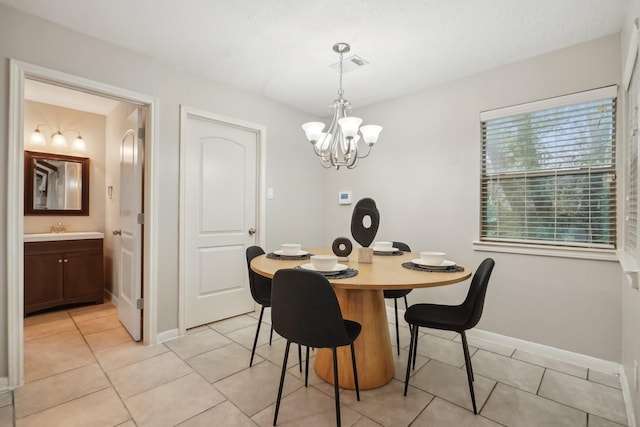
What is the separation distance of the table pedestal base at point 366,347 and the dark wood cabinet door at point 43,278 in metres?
3.20

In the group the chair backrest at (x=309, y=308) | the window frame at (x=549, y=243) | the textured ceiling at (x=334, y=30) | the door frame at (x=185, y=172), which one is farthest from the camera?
the door frame at (x=185, y=172)

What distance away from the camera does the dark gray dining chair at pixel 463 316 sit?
180 cm

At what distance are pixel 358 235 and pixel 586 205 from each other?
1.76 m

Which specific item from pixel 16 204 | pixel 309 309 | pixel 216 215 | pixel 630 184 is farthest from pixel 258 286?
pixel 630 184

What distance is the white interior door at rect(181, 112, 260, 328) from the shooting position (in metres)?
2.97

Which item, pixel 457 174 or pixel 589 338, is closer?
pixel 589 338

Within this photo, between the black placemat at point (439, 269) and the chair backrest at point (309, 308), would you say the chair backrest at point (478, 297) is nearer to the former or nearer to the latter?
the black placemat at point (439, 269)

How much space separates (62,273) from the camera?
3490 mm

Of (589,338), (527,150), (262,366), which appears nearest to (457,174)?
(527,150)

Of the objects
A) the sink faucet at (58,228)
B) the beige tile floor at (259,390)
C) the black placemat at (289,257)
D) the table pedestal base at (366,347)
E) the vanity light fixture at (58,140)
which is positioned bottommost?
the beige tile floor at (259,390)

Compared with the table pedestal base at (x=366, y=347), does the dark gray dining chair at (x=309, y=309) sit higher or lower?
higher

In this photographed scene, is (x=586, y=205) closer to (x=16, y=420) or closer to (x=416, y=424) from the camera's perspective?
(x=416, y=424)

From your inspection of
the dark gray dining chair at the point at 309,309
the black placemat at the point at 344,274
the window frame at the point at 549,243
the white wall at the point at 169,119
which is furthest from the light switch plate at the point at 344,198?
the dark gray dining chair at the point at 309,309

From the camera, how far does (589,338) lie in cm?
232
